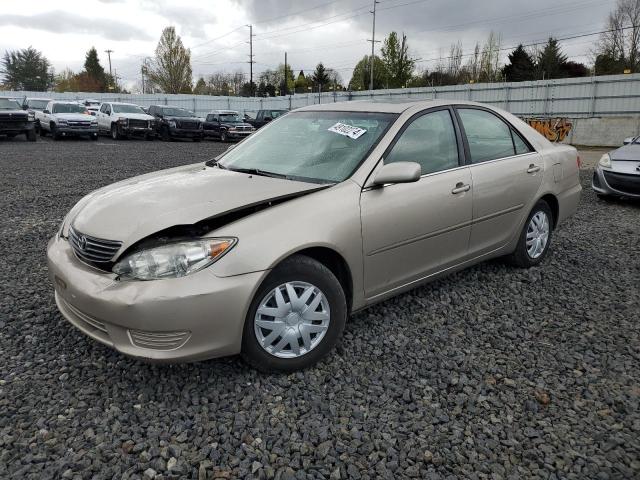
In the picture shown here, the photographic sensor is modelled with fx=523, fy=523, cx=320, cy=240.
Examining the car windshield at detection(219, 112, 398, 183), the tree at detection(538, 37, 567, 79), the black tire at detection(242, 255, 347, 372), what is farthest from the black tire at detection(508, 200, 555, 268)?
the tree at detection(538, 37, 567, 79)

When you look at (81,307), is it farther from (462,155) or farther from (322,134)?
(462,155)

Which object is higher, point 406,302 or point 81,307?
point 81,307

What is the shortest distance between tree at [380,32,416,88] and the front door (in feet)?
195

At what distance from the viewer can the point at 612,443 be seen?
2.38m

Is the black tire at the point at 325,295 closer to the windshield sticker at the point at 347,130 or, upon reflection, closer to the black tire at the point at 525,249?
the windshield sticker at the point at 347,130

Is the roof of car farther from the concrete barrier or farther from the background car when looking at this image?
the background car

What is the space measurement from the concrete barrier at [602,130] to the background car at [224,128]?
14.1 meters

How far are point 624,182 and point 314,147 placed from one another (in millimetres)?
6376

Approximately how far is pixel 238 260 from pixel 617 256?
439 cm

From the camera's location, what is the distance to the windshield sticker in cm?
355

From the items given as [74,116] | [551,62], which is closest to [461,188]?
[74,116]

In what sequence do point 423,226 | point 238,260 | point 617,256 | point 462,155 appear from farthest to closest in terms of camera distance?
point 617,256 → point 462,155 → point 423,226 → point 238,260

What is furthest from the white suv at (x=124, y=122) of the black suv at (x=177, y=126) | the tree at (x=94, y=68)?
the tree at (x=94, y=68)

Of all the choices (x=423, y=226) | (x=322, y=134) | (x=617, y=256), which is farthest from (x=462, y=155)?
(x=617, y=256)
